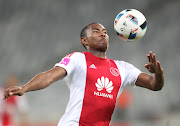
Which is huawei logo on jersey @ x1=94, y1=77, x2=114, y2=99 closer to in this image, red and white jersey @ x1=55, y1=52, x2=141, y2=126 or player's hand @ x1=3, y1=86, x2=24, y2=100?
red and white jersey @ x1=55, y1=52, x2=141, y2=126

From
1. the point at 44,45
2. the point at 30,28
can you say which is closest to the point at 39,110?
the point at 44,45

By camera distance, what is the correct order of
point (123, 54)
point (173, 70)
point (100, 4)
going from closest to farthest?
point (173, 70) → point (123, 54) → point (100, 4)

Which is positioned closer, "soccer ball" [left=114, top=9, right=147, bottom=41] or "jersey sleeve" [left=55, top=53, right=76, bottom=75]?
"jersey sleeve" [left=55, top=53, right=76, bottom=75]

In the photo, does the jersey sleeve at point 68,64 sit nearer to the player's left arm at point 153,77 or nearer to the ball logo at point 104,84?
the ball logo at point 104,84

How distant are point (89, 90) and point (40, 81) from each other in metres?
0.70

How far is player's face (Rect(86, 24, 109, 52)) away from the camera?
447 cm

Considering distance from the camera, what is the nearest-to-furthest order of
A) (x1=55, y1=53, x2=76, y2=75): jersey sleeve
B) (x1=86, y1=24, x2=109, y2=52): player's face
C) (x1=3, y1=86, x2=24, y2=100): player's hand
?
1. (x1=3, y1=86, x2=24, y2=100): player's hand
2. (x1=55, y1=53, x2=76, y2=75): jersey sleeve
3. (x1=86, y1=24, x2=109, y2=52): player's face

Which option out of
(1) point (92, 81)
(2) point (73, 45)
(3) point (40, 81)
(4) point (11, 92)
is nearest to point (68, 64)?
(1) point (92, 81)

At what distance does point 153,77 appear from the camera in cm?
450

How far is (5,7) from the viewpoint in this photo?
58.7 feet

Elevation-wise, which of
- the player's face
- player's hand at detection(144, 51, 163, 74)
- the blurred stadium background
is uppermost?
the blurred stadium background

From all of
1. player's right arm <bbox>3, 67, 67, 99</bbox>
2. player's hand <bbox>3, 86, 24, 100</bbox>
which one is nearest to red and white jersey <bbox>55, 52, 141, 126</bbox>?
player's right arm <bbox>3, 67, 67, 99</bbox>

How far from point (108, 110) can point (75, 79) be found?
579 mm

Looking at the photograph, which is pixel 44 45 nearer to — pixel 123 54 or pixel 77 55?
pixel 123 54
